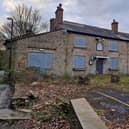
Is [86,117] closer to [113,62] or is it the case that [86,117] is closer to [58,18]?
[58,18]

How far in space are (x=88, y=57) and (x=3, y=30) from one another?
78.8 feet

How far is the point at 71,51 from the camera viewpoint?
1156 inches

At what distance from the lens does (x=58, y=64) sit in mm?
28344

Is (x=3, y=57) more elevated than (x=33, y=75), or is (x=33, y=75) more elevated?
(x=3, y=57)

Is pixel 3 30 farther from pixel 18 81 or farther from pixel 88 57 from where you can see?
pixel 18 81

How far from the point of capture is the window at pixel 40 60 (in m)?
26.4

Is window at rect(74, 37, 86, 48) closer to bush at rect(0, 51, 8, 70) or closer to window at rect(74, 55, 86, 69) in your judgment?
window at rect(74, 55, 86, 69)

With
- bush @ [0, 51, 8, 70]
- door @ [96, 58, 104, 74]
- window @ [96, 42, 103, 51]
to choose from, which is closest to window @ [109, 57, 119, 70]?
door @ [96, 58, 104, 74]

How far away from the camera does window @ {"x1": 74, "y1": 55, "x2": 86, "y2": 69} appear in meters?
29.8

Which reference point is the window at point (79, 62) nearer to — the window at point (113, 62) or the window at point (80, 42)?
the window at point (80, 42)

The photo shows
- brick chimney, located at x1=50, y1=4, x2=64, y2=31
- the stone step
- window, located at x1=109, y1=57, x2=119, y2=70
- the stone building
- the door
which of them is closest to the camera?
the stone step

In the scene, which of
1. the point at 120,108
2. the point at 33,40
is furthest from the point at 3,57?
the point at 120,108

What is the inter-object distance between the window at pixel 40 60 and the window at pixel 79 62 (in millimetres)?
3372

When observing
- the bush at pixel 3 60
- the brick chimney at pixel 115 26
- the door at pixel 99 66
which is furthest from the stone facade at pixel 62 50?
the brick chimney at pixel 115 26
